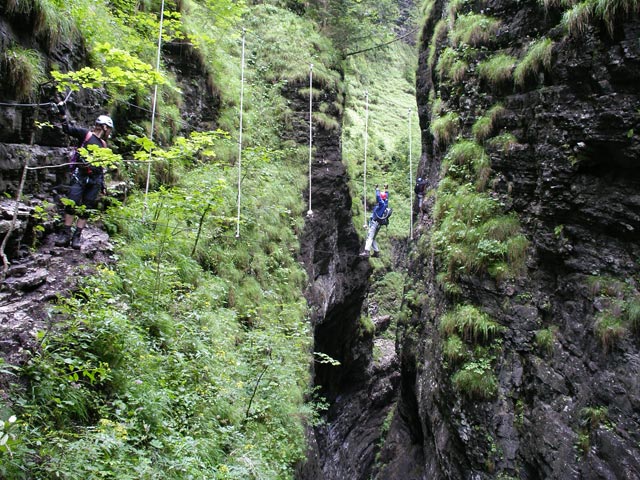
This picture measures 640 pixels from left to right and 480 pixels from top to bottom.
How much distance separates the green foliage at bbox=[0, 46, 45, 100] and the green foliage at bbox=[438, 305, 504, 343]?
800 centimetres

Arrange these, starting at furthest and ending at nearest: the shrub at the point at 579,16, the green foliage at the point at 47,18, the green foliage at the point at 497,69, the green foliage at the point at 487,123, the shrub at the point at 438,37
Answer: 1. the shrub at the point at 438,37
2. the green foliage at the point at 487,123
3. the green foliage at the point at 497,69
4. the shrub at the point at 579,16
5. the green foliage at the point at 47,18

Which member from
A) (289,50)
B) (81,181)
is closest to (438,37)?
(289,50)

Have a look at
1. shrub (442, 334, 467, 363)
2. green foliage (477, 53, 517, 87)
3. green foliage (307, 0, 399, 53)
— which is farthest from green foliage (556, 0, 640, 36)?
green foliage (307, 0, 399, 53)

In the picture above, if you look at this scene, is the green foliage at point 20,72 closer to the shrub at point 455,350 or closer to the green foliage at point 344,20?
the shrub at point 455,350

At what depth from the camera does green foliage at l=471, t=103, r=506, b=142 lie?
9615 mm

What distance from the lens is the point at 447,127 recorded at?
11.4 metres

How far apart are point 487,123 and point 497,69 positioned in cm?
112

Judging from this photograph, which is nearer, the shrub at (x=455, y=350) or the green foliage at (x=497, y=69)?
the shrub at (x=455, y=350)

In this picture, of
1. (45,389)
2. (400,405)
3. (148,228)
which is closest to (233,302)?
(148,228)

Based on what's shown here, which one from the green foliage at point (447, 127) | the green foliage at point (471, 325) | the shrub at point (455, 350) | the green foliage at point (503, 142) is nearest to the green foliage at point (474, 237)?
the green foliage at point (471, 325)

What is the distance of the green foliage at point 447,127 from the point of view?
1122 cm

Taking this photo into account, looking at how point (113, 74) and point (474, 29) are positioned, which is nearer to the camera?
point (113, 74)

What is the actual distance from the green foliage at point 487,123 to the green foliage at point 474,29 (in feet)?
5.83

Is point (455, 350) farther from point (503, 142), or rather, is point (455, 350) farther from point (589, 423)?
point (503, 142)
